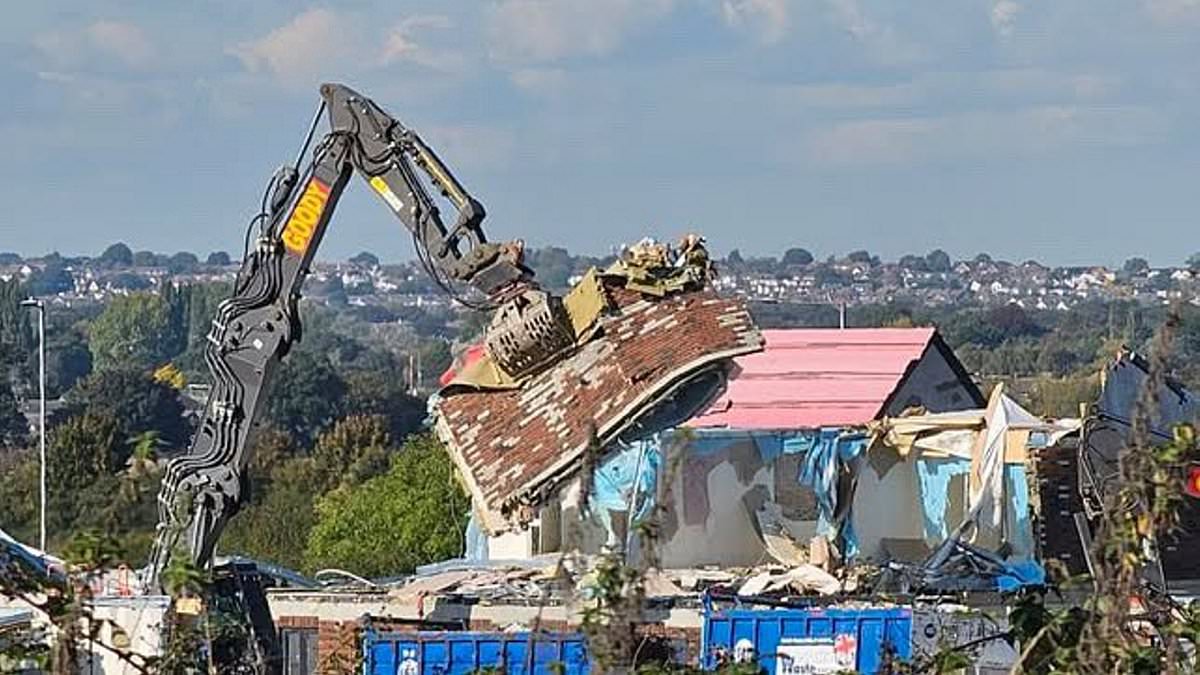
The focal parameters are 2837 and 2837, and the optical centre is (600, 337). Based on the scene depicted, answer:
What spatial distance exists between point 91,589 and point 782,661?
1469 centimetres

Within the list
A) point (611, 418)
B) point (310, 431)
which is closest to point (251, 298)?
point (611, 418)

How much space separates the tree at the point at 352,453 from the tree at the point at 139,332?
3475 inches

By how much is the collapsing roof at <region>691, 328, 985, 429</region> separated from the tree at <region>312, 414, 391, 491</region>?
24.0 metres

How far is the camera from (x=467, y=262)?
21141 mm

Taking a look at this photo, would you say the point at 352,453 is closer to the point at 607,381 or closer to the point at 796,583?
the point at 796,583

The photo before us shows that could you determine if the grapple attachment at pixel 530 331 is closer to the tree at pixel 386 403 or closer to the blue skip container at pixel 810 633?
the blue skip container at pixel 810 633

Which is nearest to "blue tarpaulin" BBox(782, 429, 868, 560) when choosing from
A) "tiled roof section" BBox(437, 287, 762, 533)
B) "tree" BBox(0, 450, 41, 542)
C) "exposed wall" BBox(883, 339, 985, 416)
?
"exposed wall" BBox(883, 339, 985, 416)

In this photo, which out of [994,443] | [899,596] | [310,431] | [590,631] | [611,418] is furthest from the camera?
[310,431]

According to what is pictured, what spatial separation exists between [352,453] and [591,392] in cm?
4638

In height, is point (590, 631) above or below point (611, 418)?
below

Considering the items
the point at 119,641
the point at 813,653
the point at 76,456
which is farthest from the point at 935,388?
the point at 119,641

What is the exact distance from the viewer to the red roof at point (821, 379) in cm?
3372

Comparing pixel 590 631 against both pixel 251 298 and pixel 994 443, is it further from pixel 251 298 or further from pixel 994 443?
pixel 994 443

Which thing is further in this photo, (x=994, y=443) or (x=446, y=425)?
(x=994, y=443)
